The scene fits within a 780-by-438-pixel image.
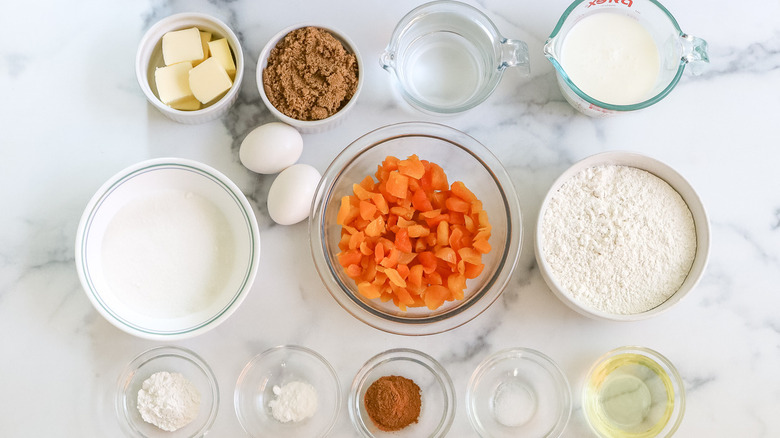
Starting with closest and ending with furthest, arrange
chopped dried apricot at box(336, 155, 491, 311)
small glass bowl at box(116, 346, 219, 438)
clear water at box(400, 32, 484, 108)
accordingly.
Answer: chopped dried apricot at box(336, 155, 491, 311) → small glass bowl at box(116, 346, 219, 438) → clear water at box(400, 32, 484, 108)

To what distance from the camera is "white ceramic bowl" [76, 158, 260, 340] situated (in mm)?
1513

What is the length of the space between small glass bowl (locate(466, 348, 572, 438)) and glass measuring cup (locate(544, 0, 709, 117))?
25.9 inches

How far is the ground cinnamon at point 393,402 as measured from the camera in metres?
1.52

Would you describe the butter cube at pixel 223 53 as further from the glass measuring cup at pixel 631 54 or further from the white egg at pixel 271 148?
the glass measuring cup at pixel 631 54

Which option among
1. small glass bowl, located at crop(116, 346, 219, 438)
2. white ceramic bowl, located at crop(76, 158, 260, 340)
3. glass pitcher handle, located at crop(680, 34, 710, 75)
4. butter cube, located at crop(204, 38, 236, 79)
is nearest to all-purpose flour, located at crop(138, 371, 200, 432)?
small glass bowl, located at crop(116, 346, 219, 438)

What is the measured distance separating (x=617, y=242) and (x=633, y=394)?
42cm

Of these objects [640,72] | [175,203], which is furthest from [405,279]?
[640,72]

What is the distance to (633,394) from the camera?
1624mm

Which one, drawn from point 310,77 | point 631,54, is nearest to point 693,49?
point 631,54

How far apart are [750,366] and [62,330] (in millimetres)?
1809

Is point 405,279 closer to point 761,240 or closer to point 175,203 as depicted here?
point 175,203

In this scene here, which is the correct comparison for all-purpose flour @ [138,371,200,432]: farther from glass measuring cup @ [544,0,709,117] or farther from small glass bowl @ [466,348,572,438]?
glass measuring cup @ [544,0,709,117]

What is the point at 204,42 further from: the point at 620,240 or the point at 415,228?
the point at 620,240

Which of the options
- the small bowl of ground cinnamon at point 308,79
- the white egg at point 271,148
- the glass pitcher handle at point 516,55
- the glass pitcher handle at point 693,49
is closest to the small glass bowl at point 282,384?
the white egg at point 271,148
